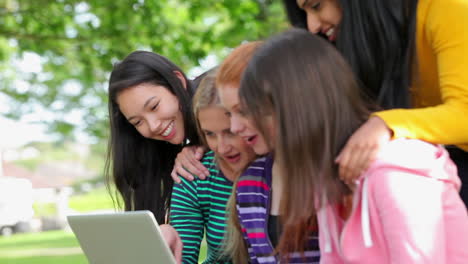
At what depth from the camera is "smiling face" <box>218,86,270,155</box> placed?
2.03m

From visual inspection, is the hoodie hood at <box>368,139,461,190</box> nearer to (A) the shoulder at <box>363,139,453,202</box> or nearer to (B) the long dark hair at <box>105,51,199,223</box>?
(A) the shoulder at <box>363,139,453,202</box>

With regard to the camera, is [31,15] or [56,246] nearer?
[31,15]

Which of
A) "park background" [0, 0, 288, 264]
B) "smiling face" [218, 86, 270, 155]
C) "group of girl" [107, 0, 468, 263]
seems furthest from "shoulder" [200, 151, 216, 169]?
"park background" [0, 0, 288, 264]

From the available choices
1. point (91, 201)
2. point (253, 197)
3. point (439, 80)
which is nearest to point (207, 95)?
point (253, 197)

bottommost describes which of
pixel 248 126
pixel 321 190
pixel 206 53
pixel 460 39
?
pixel 206 53

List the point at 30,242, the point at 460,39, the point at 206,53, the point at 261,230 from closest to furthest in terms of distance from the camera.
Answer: the point at 460,39 → the point at 261,230 → the point at 206,53 → the point at 30,242

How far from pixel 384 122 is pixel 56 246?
1108 centimetres

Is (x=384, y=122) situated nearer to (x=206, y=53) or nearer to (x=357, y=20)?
(x=357, y=20)

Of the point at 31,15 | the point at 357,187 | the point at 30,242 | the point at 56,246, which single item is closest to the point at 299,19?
the point at 357,187

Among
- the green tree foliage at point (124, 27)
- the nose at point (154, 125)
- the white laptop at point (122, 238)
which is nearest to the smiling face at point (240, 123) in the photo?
the white laptop at point (122, 238)

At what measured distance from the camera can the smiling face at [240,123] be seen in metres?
2.03

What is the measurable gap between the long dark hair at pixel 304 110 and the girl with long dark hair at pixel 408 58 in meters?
0.06

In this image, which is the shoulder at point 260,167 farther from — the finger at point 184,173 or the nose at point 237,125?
the finger at point 184,173

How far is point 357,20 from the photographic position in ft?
6.58
